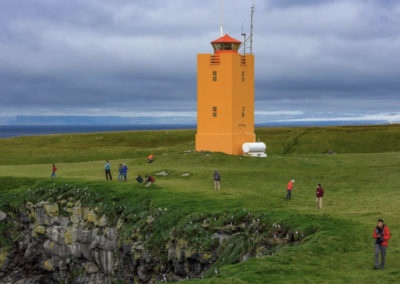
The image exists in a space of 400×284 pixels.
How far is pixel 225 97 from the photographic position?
6394 cm

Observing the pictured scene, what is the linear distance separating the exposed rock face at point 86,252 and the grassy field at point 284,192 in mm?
2967

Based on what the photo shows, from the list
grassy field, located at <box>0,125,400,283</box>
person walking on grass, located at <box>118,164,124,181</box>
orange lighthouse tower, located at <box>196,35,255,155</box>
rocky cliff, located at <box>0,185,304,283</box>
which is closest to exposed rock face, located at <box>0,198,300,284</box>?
rocky cliff, located at <box>0,185,304,283</box>

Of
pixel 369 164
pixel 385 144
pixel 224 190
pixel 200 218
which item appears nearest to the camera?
pixel 200 218

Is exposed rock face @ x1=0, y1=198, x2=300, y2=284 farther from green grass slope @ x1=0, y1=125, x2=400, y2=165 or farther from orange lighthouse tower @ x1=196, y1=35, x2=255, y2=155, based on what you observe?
green grass slope @ x1=0, y1=125, x2=400, y2=165

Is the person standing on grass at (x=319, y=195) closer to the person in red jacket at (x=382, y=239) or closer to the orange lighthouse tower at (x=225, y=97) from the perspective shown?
the person in red jacket at (x=382, y=239)

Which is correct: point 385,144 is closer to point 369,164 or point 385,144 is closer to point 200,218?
point 369,164

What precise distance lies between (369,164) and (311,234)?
3420 centimetres

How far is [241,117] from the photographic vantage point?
6494 cm

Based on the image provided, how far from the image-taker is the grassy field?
21763 millimetres

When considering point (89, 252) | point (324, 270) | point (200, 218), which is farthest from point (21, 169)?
point (324, 270)

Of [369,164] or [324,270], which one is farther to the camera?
[369,164]

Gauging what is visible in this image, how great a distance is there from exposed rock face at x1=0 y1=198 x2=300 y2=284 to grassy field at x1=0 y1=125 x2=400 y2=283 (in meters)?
2.97

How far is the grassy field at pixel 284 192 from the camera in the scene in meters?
21.8

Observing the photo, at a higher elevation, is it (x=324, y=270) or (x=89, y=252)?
(x=324, y=270)
